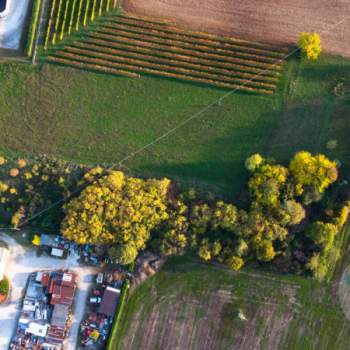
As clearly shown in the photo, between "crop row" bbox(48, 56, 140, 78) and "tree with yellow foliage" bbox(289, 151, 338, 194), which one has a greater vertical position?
"crop row" bbox(48, 56, 140, 78)

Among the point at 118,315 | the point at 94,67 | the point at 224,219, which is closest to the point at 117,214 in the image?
the point at 224,219

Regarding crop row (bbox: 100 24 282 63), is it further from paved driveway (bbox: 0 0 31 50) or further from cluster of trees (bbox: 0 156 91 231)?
cluster of trees (bbox: 0 156 91 231)

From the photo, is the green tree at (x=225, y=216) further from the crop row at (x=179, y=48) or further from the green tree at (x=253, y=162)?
the crop row at (x=179, y=48)

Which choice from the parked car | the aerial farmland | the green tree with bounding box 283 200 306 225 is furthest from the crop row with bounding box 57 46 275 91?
the parked car

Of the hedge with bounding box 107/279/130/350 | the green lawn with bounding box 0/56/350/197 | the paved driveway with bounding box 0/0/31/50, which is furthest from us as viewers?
the paved driveway with bounding box 0/0/31/50

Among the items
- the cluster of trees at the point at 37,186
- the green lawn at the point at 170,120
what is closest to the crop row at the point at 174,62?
the green lawn at the point at 170,120

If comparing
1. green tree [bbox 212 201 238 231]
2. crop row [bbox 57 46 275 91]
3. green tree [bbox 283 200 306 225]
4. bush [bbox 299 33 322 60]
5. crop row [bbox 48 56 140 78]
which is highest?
bush [bbox 299 33 322 60]

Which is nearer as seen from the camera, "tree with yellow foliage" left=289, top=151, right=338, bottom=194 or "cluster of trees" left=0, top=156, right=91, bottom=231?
"tree with yellow foliage" left=289, top=151, right=338, bottom=194

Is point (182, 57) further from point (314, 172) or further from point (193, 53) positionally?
point (314, 172)
